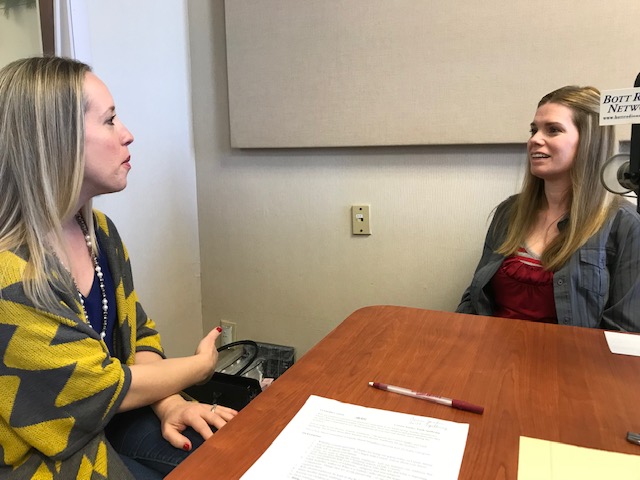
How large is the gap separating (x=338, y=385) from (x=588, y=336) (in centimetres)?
53

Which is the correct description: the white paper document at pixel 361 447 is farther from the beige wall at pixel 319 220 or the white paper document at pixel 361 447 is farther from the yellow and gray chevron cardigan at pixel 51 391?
the beige wall at pixel 319 220

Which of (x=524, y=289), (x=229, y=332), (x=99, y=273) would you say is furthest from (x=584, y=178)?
(x=229, y=332)

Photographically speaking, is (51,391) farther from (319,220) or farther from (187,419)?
(319,220)

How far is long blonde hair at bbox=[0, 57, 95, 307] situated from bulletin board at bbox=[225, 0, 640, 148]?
94cm

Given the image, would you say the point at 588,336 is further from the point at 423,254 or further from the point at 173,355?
the point at 173,355

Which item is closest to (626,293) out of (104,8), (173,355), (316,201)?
(316,201)

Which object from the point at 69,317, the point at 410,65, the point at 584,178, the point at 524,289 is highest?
the point at 410,65

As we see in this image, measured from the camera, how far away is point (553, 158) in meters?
1.32

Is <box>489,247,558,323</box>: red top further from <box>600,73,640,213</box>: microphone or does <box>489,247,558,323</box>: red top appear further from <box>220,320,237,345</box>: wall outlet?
<box>220,320,237,345</box>: wall outlet

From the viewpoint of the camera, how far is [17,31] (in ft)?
4.47

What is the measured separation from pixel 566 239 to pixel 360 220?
680 mm

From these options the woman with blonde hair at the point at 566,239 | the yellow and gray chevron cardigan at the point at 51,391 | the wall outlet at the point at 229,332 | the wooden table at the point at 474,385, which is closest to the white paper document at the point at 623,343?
the wooden table at the point at 474,385

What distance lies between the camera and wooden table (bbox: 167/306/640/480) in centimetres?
62

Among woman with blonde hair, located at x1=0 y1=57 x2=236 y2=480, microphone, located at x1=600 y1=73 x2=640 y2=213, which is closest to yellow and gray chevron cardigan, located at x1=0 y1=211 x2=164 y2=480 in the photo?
woman with blonde hair, located at x1=0 y1=57 x2=236 y2=480
